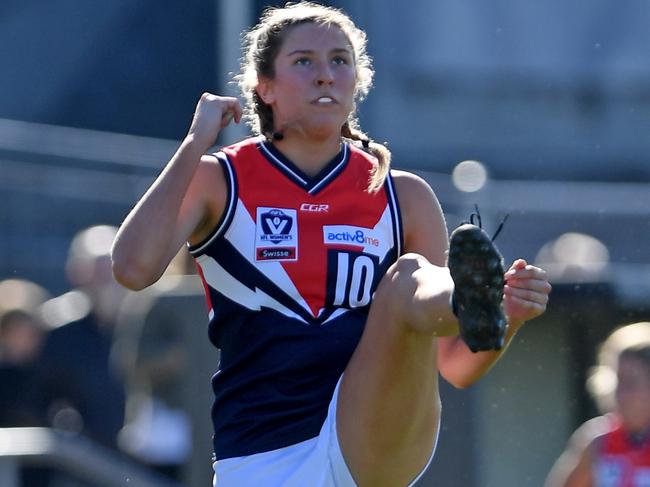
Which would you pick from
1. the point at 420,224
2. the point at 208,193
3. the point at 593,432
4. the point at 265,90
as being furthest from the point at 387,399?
the point at 593,432

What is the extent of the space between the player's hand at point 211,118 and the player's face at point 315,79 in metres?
0.20

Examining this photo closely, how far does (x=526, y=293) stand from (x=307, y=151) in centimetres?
94

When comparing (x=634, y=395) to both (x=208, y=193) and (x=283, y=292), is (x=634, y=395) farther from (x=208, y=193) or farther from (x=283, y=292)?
(x=208, y=193)

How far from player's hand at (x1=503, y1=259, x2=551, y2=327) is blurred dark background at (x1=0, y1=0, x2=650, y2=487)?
3.17m

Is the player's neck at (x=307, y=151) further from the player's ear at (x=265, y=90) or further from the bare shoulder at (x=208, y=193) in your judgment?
the bare shoulder at (x=208, y=193)

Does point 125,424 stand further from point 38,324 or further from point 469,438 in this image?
point 469,438

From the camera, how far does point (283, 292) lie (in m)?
4.67

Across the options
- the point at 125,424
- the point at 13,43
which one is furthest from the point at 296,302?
the point at 13,43

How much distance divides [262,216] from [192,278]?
3.07 metres

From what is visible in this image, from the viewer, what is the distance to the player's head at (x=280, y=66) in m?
4.86

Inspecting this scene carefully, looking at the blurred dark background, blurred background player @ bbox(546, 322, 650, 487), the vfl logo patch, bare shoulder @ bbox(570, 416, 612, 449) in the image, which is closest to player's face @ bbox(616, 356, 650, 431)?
blurred background player @ bbox(546, 322, 650, 487)

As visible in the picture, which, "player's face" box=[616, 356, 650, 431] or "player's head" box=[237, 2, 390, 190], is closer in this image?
"player's head" box=[237, 2, 390, 190]

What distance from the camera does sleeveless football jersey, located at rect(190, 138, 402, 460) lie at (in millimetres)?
4652

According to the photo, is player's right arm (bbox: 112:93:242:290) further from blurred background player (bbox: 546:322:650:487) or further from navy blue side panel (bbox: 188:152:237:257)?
blurred background player (bbox: 546:322:650:487)
